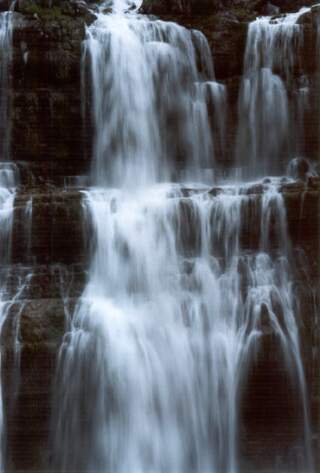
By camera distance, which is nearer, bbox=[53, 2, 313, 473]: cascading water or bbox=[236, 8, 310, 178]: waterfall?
bbox=[53, 2, 313, 473]: cascading water

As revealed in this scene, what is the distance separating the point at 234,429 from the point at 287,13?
9045 millimetres

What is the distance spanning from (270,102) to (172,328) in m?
5.18

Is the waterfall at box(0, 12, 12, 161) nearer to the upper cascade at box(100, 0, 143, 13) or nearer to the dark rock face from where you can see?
the dark rock face

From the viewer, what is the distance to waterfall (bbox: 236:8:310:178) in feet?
38.1

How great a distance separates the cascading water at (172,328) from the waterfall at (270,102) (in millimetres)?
783

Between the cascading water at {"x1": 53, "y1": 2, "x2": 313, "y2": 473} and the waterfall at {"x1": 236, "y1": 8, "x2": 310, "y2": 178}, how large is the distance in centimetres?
78

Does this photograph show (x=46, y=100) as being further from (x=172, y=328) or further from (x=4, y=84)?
(x=172, y=328)

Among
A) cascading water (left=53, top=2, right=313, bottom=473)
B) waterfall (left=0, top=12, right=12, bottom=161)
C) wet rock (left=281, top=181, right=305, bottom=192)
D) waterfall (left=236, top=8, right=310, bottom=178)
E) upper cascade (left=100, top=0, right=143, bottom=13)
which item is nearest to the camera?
cascading water (left=53, top=2, right=313, bottom=473)

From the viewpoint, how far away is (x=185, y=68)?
12070 millimetres

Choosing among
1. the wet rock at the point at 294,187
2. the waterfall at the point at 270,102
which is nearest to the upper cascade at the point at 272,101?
the waterfall at the point at 270,102

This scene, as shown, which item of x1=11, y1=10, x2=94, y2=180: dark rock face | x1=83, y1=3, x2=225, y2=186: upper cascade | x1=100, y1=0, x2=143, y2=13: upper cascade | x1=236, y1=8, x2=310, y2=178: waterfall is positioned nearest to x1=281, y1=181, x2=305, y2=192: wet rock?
x1=236, y1=8, x2=310, y2=178: waterfall

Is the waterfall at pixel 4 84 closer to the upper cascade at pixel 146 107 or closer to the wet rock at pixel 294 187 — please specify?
the upper cascade at pixel 146 107

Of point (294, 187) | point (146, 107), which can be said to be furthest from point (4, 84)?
point (294, 187)

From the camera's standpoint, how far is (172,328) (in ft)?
29.6
